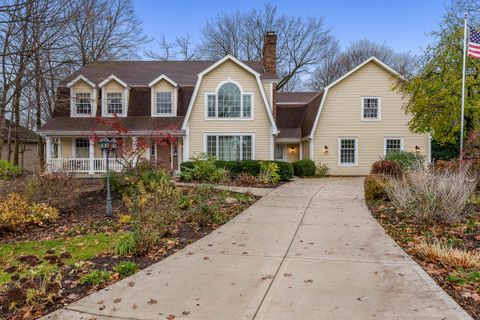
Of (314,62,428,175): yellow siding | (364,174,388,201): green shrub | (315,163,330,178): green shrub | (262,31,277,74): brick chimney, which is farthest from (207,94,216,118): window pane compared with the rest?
(364,174,388,201): green shrub

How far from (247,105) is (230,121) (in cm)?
126

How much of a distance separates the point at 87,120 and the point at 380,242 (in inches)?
722

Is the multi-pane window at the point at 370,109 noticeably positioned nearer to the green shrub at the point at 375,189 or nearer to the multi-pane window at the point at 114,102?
the green shrub at the point at 375,189

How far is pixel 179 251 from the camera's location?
5.64 meters

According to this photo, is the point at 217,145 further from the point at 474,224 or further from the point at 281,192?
the point at 474,224

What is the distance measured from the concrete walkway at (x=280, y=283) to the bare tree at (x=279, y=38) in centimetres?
2943

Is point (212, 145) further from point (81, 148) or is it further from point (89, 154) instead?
point (81, 148)

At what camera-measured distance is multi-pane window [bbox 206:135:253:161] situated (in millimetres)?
18891

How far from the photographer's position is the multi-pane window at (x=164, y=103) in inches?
792

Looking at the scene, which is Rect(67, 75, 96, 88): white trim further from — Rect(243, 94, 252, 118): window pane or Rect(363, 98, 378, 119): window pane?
Rect(363, 98, 378, 119): window pane

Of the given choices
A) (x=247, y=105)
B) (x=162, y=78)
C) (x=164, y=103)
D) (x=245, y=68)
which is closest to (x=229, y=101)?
(x=247, y=105)

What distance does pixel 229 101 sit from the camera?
1883 centimetres

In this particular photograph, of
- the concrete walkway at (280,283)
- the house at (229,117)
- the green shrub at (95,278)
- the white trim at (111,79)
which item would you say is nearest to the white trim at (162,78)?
the house at (229,117)

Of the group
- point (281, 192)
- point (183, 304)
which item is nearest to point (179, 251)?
point (183, 304)
